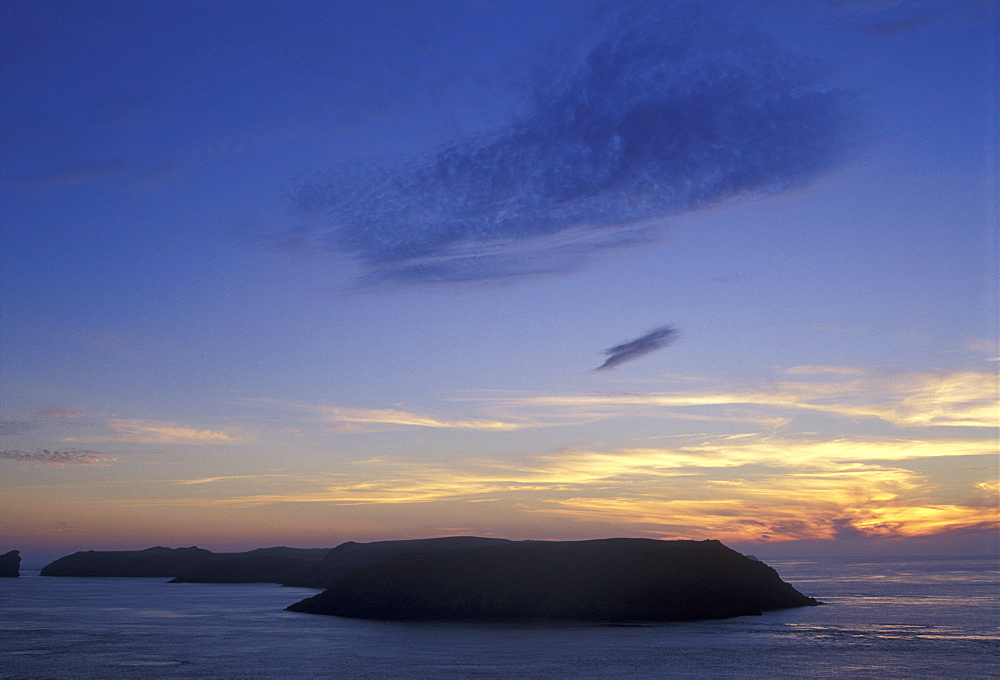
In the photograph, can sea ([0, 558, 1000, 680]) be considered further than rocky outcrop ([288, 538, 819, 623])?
No

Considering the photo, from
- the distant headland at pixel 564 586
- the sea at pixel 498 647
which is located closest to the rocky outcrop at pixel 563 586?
the distant headland at pixel 564 586

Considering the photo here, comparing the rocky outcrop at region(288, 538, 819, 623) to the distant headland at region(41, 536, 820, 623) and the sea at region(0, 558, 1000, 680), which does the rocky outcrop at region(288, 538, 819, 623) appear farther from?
the sea at region(0, 558, 1000, 680)

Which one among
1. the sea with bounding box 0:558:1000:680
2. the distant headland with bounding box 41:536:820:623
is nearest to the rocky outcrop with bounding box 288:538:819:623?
the distant headland with bounding box 41:536:820:623

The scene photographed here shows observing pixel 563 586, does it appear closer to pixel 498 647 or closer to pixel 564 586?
pixel 564 586

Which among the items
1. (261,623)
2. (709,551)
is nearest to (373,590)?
(261,623)

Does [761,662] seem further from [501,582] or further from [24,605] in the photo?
[24,605]

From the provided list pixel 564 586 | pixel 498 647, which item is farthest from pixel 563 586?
pixel 498 647

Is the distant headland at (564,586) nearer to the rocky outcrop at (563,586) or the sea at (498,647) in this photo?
the rocky outcrop at (563,586)
